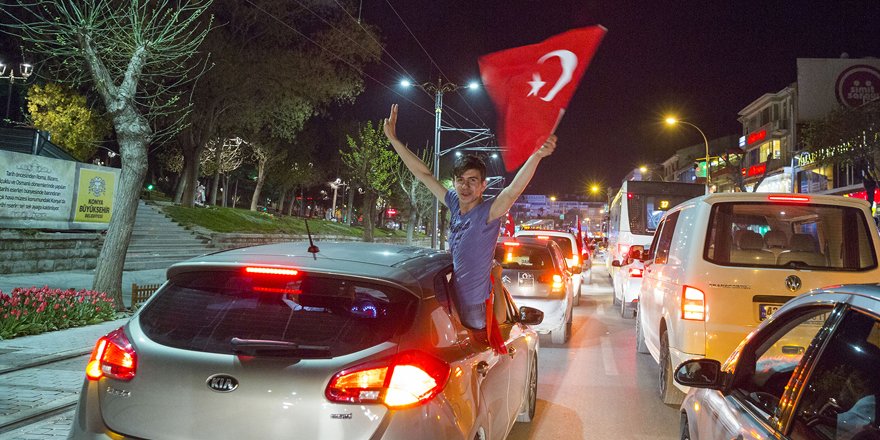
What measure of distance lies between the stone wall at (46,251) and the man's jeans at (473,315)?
16.3 meters

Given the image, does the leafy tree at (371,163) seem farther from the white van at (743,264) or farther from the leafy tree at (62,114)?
the white van at (743,264)

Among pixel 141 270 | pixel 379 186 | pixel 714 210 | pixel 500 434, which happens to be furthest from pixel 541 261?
pixel 379 186

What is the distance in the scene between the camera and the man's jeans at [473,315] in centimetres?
381

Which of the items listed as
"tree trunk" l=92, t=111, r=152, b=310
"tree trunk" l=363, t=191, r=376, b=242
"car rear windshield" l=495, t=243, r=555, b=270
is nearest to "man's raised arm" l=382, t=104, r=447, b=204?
"car rear windshield" l=495, t=243, r=555, b=270

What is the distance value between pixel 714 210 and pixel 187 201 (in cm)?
3228

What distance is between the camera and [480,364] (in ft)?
11.6

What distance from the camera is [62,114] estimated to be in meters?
27.2

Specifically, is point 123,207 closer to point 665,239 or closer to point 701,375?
point 665,239

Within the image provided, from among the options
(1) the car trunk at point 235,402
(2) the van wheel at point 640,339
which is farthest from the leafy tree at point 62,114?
(1) the car trunk at point 235,402

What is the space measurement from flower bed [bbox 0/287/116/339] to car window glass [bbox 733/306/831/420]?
942cm

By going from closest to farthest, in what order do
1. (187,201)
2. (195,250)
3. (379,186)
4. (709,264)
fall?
(709,264) < (195,250) < (187,201) < (379,186)

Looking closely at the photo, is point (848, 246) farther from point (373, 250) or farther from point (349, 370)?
point (349, 370)

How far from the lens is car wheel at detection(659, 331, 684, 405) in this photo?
6406mm

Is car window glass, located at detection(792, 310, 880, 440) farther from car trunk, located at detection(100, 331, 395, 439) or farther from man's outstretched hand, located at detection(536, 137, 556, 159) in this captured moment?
man's outstretched hand, located at detection(536, 137, 556, 159)
